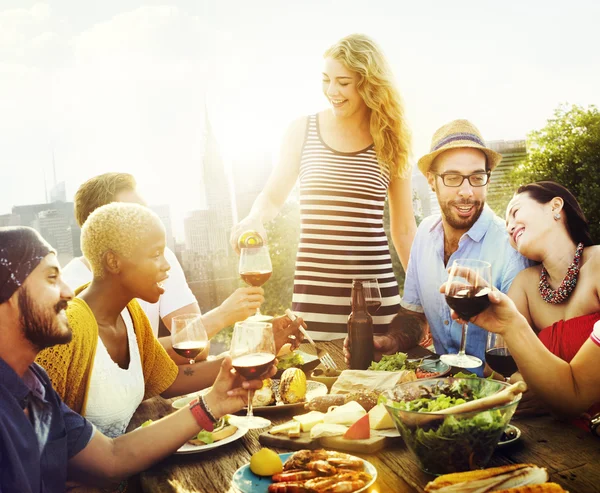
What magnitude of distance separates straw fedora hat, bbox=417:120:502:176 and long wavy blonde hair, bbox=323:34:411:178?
0.33 m

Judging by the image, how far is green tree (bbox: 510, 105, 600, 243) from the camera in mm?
17438

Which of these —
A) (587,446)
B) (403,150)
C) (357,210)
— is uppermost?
(403,150)

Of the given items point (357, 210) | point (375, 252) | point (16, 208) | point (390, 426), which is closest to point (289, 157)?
point (357, 210)

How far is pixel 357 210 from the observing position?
3576 mm

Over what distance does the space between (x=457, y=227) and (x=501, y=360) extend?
1273 millimetres

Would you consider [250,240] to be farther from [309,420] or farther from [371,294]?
[309,420]

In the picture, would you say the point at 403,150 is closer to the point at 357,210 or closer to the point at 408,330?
the point at 357,210

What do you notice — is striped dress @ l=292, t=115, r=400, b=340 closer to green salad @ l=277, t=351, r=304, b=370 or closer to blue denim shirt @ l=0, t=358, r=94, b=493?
green salad @ l=277, t=351, r=304, b=370

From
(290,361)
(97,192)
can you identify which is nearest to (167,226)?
(97,192)

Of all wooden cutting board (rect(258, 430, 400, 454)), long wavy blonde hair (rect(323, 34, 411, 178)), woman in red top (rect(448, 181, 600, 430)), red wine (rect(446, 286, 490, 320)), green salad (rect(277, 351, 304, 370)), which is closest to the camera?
wooden cutting board (rect(258, 430, 400, 454))

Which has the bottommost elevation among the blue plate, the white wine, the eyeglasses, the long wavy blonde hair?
the blue plate

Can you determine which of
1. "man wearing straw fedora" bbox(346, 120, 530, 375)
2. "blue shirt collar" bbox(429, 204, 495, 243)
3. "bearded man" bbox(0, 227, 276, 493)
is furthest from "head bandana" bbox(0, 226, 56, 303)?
"blue shirt collar" bbox(429, 204, 495, 243)

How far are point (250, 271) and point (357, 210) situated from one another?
112 cm

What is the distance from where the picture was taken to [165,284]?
358 cm
